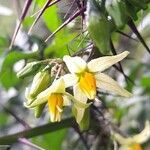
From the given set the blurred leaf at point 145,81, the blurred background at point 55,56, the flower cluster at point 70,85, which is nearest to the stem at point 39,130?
the blurred background at point 55,56

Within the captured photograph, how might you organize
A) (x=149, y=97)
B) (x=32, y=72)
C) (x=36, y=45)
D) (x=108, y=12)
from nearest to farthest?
1. (x=108, y=12)
2. (x=32, y=72)
3. (x=36, y=45)
4. (x=149, y=97)

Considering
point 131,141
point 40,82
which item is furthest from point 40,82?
point 131,141

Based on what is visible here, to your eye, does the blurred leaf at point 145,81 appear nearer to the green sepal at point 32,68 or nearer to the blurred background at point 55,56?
the blurred background at point 55,56

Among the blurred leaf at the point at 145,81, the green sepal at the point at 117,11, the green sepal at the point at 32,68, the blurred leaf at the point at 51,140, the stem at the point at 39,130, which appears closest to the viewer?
the green sepal at the point at 117,11

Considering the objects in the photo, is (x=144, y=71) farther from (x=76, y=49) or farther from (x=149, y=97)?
(x=76, y=49)

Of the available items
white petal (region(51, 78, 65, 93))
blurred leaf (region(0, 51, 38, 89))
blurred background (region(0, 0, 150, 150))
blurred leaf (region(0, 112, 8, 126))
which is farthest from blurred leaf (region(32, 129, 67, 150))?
white petal (region(51, 78, 65, 93))

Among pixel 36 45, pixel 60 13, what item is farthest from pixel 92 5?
pixel 36 45
